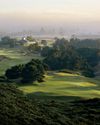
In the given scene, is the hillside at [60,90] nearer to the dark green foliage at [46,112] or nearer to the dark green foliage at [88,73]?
the dark green foliage at [46,112]

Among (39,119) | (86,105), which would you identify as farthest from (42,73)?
(39,119)

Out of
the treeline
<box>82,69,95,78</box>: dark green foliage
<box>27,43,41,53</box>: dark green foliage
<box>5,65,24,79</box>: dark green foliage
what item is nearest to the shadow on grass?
<box>5,65,24,79</box>: dark green foliage

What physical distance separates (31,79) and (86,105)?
2380 centimetres

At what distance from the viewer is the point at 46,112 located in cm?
4078

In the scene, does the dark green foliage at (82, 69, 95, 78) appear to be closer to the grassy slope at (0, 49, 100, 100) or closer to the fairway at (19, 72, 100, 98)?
the grassy slope at (0, 49, 100, 100)

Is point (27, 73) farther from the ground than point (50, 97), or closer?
farther from the ground

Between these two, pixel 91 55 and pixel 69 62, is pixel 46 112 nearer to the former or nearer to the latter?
pixel 69 62

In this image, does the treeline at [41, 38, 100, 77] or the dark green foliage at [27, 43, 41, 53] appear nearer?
the treeline at [41, 38, 100, 77]

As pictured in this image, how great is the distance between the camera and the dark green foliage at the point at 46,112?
3506cm

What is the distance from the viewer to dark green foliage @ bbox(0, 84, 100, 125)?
115ft

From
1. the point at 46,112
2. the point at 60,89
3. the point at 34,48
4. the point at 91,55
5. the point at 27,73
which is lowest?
the point at 91,55

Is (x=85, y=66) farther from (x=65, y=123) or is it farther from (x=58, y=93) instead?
(x=65, y=123)

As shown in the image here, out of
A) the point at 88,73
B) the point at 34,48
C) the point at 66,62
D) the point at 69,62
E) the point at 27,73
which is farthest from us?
the point at 34,48

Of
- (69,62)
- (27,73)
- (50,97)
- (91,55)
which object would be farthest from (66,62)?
(50,97)
